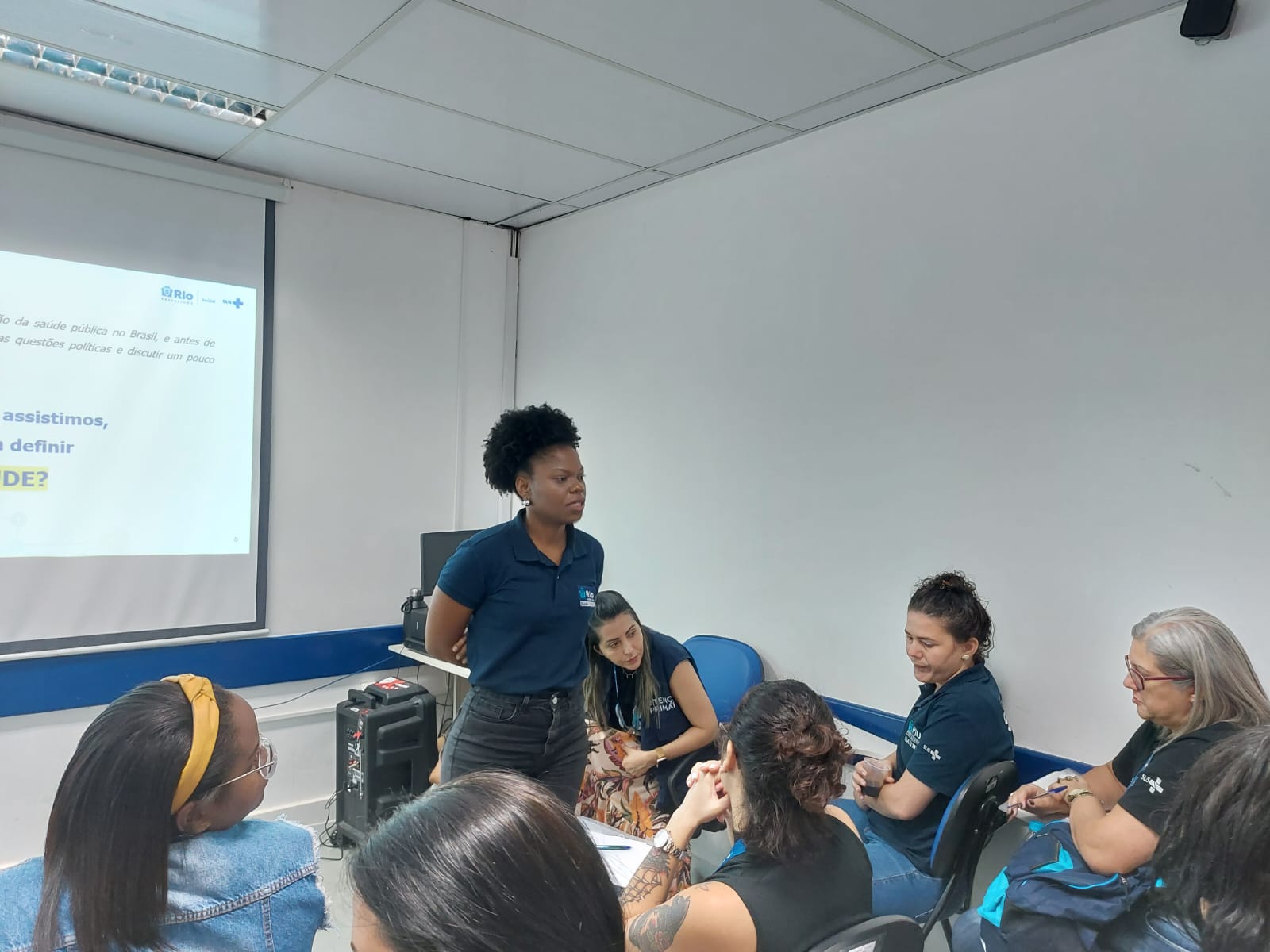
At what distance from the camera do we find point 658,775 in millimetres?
2523

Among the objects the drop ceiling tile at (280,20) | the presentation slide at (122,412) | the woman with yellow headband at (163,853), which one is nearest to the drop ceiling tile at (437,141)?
the drop ceiling tile at (280,20)

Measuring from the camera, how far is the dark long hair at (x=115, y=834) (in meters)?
0.92

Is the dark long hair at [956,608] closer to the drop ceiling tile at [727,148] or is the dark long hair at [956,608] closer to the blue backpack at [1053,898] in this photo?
the blue backpack at [1053,898]

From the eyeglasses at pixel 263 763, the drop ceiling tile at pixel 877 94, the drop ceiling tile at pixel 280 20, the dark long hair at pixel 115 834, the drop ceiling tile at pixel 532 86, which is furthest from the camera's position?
the drop ceiling tile at pixel 877 94

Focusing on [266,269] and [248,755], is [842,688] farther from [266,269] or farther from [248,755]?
[266,269]

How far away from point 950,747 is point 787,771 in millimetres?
855

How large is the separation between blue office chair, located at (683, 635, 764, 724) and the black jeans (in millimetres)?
887

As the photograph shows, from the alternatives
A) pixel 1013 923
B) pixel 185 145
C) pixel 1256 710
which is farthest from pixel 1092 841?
pixel 185 145

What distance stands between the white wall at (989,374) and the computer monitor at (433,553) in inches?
37.1

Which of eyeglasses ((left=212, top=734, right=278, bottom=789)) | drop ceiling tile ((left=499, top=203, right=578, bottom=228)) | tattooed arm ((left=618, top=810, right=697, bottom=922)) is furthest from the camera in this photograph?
drop ceiling tile ((left=499, top=203, right=578, bottom=228))

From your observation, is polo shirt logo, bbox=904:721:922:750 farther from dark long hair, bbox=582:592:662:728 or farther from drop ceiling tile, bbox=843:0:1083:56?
drop ceiling tile, bbox=843:0:1083:56

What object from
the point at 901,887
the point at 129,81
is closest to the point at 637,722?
the point at 901,887

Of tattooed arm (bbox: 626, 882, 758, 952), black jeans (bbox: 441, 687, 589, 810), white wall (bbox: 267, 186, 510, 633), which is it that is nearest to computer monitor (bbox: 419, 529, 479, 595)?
white wall (bbox: 267, 186, 510, 633)

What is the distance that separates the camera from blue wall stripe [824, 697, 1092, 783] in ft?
7.04
